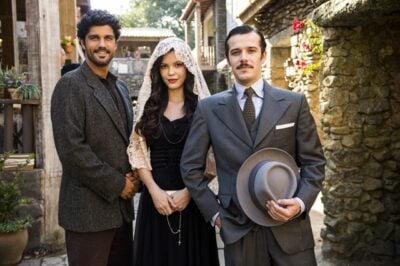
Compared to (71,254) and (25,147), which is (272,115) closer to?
(71,254)

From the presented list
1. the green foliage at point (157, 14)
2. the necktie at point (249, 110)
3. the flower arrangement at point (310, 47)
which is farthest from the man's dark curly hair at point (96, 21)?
the green foliage at point (157, 14)

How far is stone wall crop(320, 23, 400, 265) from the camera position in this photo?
403 cm

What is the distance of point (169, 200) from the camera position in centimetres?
233

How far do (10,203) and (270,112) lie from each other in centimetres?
301

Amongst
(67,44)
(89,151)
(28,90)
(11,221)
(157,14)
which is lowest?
(11,221)

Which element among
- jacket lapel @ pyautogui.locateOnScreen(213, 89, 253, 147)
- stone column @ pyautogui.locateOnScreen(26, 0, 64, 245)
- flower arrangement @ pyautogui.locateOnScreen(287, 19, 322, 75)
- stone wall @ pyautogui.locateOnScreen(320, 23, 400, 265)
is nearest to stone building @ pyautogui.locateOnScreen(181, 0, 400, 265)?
stone wall @ pyautogui.locateOnScreen(320, 23, 400, 265)

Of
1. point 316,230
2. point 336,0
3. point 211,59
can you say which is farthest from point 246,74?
point 211,59

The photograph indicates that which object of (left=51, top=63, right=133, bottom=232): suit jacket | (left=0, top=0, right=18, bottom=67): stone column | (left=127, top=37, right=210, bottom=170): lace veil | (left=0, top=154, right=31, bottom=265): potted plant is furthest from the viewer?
(left=0, top=0, right=18, bottom=67): stone column

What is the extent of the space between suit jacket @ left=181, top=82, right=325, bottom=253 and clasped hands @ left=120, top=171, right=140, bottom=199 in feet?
1.33

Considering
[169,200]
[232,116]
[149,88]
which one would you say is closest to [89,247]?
[169,200]

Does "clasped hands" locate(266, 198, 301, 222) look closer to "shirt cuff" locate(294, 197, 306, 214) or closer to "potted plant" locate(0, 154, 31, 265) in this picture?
"shirt cuff" locate(294, 197, 306, 214)

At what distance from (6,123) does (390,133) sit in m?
3.72

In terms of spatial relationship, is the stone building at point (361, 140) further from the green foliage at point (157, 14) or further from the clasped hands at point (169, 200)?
the green foliage at point (157, 14)

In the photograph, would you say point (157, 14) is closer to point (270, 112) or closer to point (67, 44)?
point (67, 44)
